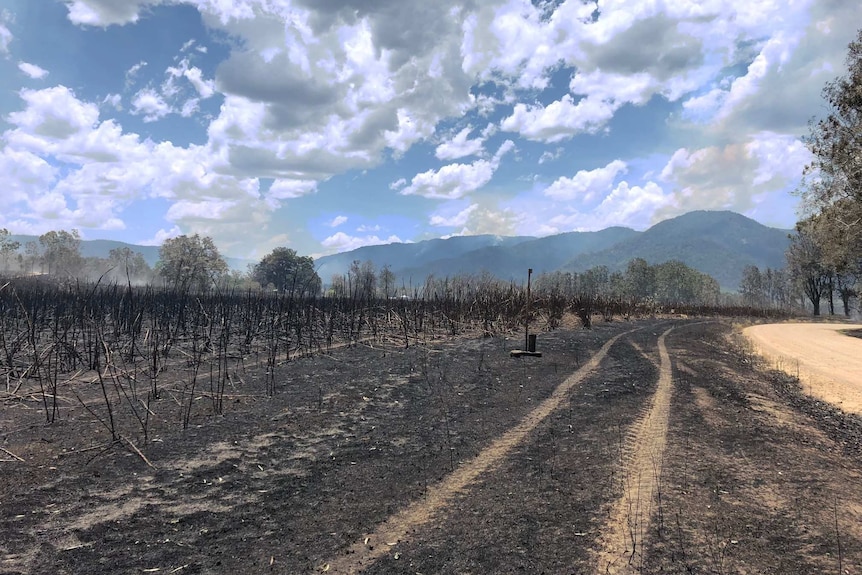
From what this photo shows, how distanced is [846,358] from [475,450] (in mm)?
16985

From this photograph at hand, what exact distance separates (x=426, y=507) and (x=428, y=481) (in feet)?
1.96

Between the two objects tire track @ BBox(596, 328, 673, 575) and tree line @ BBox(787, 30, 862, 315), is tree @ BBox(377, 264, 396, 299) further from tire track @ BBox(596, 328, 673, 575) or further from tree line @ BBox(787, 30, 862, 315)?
tree line @ BBox(787, 30, 862, 315)

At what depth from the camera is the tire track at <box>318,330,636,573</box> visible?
3.44m

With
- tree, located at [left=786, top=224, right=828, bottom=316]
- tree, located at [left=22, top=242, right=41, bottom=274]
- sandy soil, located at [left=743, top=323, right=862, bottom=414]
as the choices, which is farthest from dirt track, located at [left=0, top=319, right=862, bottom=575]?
tree, located at [left=22, top=242, right=41, bottom=274]

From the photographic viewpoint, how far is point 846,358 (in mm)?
15406

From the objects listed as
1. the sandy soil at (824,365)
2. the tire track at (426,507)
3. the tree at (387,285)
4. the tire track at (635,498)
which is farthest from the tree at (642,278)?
the tire track at (426,507)

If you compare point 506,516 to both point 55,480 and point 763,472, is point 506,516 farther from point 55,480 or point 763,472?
point 55,480

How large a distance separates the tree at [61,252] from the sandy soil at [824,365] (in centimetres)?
12184

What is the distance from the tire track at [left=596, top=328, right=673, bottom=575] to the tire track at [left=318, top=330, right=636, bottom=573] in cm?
145

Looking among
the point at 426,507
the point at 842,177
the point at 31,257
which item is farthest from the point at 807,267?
the point at 31,257

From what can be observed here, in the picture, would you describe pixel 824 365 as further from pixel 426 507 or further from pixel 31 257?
pixel 31 257

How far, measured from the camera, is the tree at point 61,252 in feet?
326

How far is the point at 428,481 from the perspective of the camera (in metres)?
4.88

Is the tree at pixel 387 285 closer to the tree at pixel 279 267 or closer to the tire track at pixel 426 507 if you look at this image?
the tire track at pixel 426 507
